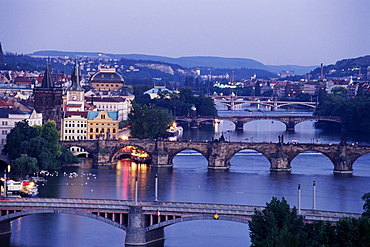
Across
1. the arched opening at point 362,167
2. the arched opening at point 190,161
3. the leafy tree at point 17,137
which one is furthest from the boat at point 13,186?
the arched opening at point 362,167

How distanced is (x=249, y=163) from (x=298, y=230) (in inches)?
1264

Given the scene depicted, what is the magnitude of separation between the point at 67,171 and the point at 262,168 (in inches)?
460

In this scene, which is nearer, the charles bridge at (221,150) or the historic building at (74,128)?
the charles bridge at (221,150)

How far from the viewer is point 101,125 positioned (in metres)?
80.9

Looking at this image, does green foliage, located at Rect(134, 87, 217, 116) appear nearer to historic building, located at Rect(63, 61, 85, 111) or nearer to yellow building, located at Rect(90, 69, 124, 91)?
yellow building, located at Rect(90, 69, 124, 91)

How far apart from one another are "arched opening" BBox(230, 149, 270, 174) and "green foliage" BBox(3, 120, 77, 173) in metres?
9.93

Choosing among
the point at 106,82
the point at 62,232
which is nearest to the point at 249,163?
the point at 62,232

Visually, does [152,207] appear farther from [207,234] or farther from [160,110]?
[160,110]

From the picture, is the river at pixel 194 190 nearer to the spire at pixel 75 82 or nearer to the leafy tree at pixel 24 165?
the leafy tree at pixel 24 165

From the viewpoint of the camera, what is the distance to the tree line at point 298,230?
36.4 m

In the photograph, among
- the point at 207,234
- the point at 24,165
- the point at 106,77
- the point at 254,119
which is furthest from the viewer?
the point at 106,77

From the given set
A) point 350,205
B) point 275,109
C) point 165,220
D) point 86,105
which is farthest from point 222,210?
point 275,109

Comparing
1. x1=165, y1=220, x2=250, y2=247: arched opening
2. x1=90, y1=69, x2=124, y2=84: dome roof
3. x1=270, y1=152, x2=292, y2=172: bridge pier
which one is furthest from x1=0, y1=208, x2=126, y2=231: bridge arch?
x1=90, y1=69, x2=124, y2=84: dome roof

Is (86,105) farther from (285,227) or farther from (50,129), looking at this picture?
(285,227)
